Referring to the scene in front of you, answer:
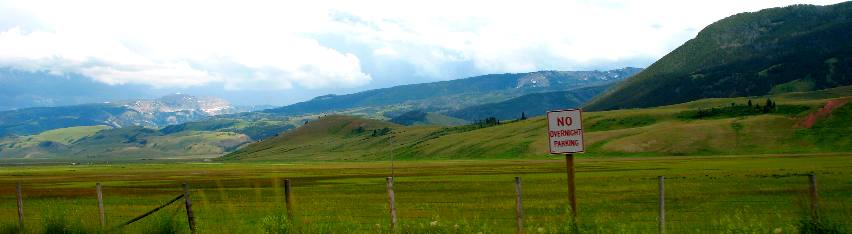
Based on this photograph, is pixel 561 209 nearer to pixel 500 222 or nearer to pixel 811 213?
pixel 500 222

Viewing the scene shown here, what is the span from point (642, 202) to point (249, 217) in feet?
74.7

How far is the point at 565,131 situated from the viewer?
19297mm

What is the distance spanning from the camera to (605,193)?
53.3 meters

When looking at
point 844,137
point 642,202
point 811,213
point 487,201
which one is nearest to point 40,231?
point 811,213

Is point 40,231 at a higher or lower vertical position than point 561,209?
higher

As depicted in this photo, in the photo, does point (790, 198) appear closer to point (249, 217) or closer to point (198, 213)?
point (249, 217)

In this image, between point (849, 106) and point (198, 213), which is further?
point (849, 106)

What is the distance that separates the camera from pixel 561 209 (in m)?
40.2

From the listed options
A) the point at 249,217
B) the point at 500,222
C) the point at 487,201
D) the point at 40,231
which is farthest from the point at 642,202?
the point at 40,231

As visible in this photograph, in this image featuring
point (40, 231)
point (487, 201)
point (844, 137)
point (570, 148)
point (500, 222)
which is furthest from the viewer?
point (844, 137)

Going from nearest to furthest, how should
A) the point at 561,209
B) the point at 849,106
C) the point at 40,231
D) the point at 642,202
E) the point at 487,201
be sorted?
the point at 40,231
the point at 561,209
the point at 642,202
the point at 487,201
the point at 849,106

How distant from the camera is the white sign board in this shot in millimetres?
19031

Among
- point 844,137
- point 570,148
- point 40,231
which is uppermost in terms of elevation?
point 570,148

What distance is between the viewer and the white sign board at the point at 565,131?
1903 cm
